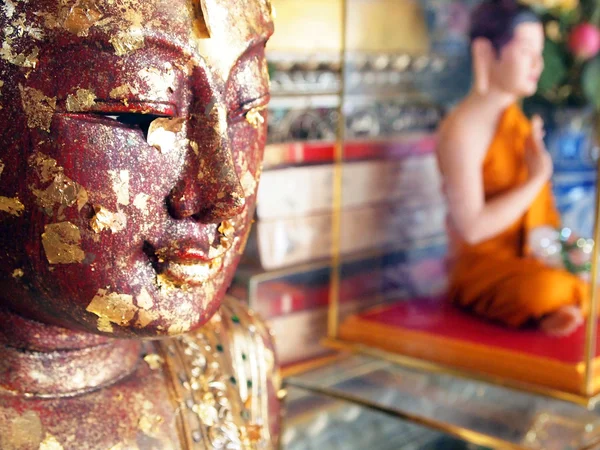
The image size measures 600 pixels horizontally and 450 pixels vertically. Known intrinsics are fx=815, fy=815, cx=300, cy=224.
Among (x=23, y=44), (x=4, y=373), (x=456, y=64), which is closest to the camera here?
(x=23, y=44)

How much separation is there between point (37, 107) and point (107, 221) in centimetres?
12

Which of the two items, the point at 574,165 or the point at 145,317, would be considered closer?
the point at 145,317

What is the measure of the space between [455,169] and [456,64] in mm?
215

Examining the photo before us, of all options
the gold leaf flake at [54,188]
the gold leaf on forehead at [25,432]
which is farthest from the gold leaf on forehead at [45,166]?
the gold leaf on forehead at [25,432]

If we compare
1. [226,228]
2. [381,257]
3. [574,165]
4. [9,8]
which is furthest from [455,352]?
[9,8]

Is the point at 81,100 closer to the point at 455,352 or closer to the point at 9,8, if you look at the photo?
the point at 9,8

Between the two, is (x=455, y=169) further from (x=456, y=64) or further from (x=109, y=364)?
(x=109, y=364)

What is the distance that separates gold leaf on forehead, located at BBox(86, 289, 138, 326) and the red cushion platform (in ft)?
2.95

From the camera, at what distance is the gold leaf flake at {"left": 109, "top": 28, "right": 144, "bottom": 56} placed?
71cm

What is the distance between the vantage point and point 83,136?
716 millimetres

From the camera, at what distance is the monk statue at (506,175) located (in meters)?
1.49

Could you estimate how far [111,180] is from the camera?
2.39ft

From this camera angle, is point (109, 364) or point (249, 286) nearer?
point (109, 364)

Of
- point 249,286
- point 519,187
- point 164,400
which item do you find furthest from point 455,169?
point 164,400
